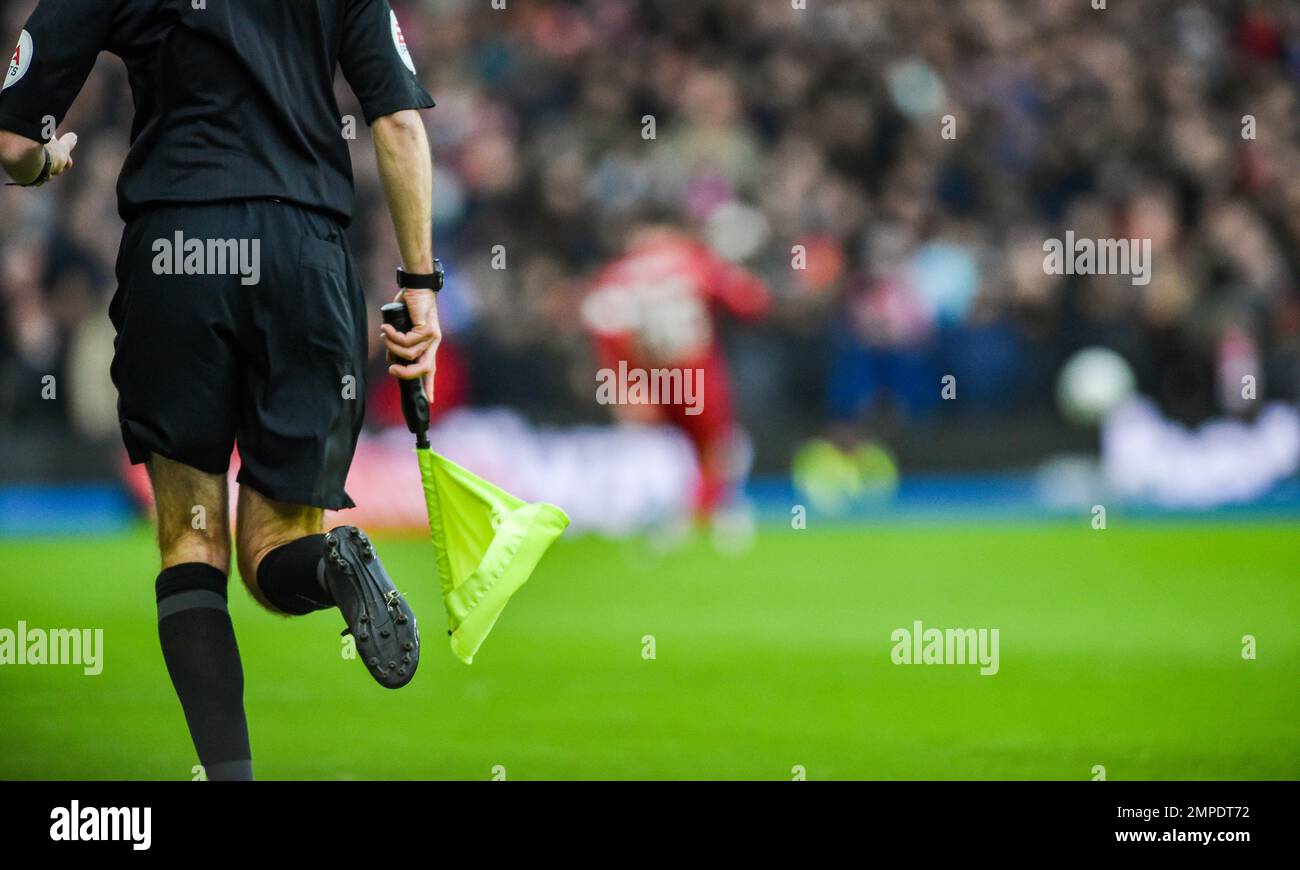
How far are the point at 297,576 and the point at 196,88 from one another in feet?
3.55

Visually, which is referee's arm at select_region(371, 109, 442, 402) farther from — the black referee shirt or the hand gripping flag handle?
the black referee shirt

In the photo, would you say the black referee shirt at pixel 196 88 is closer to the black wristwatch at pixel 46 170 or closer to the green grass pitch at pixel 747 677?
the black wristwatch at pixel 46 170

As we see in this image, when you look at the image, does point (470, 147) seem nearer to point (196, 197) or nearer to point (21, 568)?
point (21, 568)

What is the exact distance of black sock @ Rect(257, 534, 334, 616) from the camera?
3.99m

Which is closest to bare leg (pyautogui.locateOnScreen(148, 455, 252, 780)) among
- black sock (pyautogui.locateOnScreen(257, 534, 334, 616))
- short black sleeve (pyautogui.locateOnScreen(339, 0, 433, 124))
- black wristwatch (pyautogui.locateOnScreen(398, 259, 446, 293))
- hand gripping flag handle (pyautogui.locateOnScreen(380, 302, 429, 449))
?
black sock (pyautogui.locateOnScreen(257, 534, 334, 616))

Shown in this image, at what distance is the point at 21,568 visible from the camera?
421 inches

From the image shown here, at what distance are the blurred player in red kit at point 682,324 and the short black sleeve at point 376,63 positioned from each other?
7220 mm

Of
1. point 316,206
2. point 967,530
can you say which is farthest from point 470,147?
point 316,206

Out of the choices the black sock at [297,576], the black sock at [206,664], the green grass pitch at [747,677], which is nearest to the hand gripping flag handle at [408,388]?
the black sock at [297,576]

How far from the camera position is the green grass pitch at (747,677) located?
17.6 feet

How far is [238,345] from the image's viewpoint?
4.11 meters

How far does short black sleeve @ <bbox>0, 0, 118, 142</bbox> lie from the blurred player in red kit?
754 cm

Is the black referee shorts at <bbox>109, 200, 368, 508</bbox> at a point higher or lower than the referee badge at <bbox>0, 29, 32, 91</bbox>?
lower
